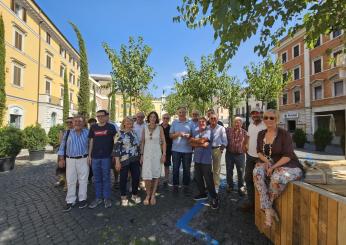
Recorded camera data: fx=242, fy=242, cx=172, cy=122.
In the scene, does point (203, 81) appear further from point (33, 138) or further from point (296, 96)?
point (296, 96)

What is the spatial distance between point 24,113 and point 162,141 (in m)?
23.6

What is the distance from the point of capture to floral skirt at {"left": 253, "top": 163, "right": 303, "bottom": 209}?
3007 mm

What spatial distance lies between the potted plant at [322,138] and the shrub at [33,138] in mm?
16810

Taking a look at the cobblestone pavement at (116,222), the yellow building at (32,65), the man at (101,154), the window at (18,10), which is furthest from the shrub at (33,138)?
the window at (18,10)

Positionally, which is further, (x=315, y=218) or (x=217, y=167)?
(x=217, y=167)

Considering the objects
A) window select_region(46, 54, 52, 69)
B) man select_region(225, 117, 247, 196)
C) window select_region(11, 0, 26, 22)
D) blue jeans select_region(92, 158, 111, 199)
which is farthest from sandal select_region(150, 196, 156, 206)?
window select_region(46, 54, 52, 69)

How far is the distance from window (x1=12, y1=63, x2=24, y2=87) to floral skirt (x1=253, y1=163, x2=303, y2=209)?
81.4 feet

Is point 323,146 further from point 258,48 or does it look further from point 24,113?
point 24,113

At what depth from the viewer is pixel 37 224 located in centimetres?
406

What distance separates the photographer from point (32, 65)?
2539 centimetres

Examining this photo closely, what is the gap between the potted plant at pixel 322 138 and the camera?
1622 centimetres

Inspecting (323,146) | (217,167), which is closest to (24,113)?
(217,167)

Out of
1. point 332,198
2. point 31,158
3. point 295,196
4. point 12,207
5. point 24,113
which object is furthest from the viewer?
point 24,113

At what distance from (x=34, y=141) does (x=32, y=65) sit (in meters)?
18.2
